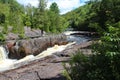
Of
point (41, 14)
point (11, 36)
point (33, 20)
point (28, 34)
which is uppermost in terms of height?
point (41, 14)

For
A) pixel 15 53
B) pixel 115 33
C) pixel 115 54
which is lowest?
pixel 15 53

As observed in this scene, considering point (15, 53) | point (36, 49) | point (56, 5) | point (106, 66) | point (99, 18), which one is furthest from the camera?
point (56, 5)

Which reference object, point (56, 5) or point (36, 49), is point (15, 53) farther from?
point (56, 5)

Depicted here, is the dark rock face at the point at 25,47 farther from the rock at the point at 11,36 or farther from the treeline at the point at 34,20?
the treeline at the point at 34,20

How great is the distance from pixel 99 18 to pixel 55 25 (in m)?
22.9

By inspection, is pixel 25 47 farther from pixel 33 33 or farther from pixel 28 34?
pixel 33 33

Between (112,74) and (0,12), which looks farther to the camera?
(0,12)

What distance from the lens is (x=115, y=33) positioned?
7.19m

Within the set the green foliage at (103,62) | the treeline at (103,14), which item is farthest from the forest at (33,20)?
the green foliage at (103,62)

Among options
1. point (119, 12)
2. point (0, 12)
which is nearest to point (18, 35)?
point (0, 12)

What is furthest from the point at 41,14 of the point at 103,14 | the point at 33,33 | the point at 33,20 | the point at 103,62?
the point at 103,62

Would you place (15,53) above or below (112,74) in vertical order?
below

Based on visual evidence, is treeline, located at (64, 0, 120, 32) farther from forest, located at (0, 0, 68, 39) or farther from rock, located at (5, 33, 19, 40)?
rock, located at (5, 33, 19, 40)

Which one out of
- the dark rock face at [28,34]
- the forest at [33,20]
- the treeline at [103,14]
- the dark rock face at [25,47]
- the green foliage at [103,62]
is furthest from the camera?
the forest at [33,20]
